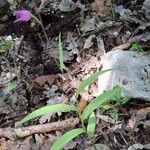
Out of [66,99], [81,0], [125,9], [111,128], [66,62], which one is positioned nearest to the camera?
[111,128]

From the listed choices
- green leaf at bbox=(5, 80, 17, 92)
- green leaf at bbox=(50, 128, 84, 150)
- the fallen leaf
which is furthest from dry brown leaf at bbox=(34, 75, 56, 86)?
green leaf at bbox=(50, 128, 84, 150)

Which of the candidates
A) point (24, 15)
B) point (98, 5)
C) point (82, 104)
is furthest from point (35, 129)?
point (98, 5)

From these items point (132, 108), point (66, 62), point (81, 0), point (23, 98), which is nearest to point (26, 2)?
point (81, 0)

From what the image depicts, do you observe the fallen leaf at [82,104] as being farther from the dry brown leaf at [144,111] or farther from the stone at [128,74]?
the dry brown leaf at [144,111]

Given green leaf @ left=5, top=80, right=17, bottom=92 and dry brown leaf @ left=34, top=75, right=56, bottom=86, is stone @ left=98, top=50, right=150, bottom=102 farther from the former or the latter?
green leaf @ left=5, top=80, right=17, bottom=92

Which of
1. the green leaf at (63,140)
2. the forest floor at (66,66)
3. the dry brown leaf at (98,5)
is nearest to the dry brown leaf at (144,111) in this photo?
the forest floor at (66,66)

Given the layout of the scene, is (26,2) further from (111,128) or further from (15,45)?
(111,128)
